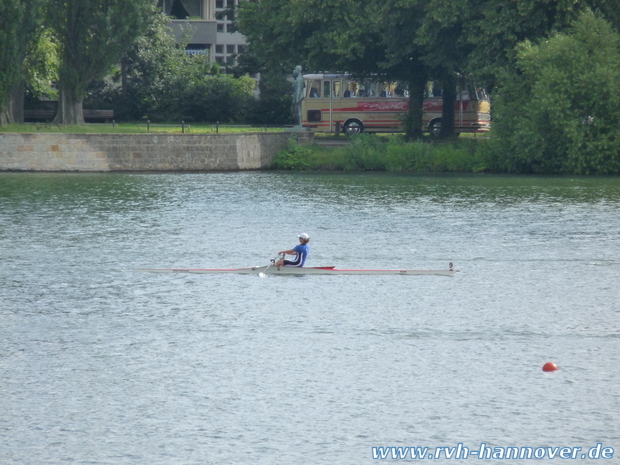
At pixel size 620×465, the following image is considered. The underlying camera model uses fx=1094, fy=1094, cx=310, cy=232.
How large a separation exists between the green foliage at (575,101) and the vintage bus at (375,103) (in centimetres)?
1255

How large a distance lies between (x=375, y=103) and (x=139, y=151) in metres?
16.1

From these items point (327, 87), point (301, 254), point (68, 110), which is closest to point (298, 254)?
point (301, 254)

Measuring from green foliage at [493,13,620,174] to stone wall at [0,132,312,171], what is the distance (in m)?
13.4

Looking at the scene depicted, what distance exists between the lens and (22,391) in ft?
59.3

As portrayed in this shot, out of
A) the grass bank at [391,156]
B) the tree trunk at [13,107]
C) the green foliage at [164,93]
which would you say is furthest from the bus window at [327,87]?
the tree trunk at [13,107]

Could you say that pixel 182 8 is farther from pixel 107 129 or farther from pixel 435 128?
pixel 107 129

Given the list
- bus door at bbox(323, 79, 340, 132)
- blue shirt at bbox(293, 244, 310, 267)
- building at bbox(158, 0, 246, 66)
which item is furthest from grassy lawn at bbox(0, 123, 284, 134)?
blue shirt at bbox(293, 244, 310, 267)

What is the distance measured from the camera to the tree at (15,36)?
54062mm

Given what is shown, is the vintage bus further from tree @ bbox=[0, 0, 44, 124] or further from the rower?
the rower

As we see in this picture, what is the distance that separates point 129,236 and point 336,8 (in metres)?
25.6

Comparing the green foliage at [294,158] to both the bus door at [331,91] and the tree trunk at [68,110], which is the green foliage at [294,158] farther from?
the tree trunk at [68,110]

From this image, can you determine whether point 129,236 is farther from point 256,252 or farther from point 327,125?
point 327,125

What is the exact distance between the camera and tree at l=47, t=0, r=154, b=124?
184 ft

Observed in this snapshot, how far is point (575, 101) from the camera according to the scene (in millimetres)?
52438
